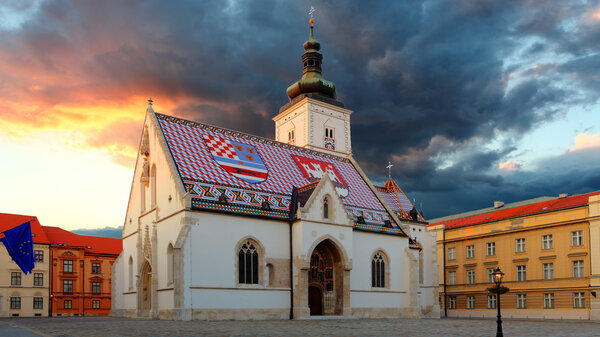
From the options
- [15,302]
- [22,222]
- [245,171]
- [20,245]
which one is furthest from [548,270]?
[22,222]

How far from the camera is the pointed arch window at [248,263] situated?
1126 inches

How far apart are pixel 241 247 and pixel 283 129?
34.8m

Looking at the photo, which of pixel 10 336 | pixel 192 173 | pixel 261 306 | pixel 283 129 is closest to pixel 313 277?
pixel 261 306

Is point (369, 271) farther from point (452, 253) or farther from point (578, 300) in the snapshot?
point (452, 253)

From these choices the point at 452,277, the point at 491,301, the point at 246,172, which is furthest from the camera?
the point at 452,277

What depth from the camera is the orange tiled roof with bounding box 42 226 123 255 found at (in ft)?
192

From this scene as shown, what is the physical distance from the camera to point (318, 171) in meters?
37.4

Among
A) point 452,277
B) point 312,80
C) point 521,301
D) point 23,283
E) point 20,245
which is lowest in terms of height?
point 521,301

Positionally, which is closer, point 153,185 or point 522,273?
point 153,185

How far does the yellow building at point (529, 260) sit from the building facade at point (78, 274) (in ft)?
119

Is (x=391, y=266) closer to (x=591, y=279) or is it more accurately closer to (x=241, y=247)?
(x=241, y=247)

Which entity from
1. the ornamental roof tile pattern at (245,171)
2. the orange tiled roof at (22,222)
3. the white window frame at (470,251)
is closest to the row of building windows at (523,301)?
the white window frame at (470,251)

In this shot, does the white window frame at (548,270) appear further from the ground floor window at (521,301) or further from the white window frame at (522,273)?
the ground floor window at (521,301)

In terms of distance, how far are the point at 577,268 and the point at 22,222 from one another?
50866 millimetres
